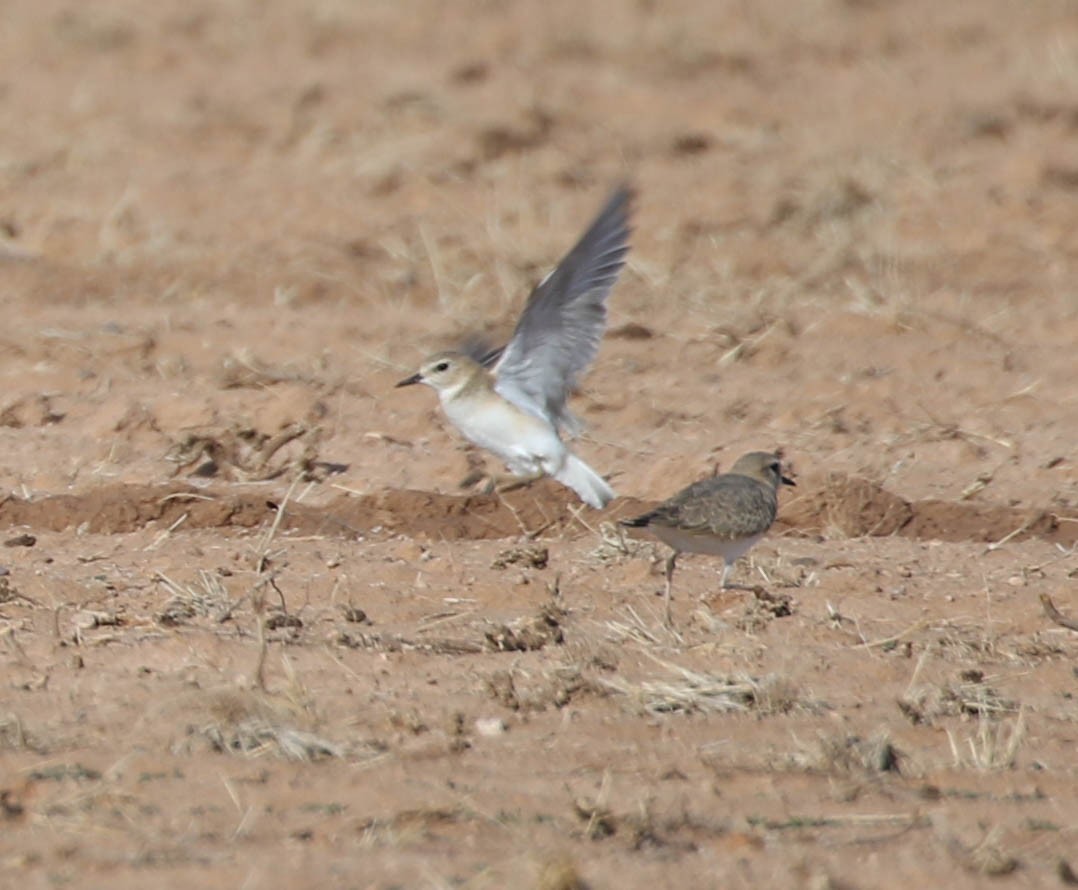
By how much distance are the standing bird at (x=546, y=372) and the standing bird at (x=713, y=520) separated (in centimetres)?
93

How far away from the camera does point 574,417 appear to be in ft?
31.4

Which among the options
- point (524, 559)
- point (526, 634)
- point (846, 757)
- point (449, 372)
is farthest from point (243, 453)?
point (846, 757)

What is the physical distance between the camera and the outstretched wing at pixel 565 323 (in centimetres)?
871

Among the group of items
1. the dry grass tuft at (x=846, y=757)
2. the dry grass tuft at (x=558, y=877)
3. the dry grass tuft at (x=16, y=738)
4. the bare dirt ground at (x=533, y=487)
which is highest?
the dry grass tuft at (x=558, y=877)

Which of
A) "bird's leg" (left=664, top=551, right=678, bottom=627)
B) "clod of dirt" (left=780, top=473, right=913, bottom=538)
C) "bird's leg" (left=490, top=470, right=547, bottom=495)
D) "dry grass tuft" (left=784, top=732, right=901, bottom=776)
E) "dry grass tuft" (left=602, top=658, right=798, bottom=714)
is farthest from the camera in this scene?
"bird's leg" (left=490, top=470, right=547, bottom=495)

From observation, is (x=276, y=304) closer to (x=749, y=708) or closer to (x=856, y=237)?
(x=856, y=237)

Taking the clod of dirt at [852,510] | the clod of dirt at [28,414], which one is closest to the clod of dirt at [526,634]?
the clod of dirt at [852,510]

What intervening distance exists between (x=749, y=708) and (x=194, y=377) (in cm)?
500

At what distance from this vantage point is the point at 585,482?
882 cm

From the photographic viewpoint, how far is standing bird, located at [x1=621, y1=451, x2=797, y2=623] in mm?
7477

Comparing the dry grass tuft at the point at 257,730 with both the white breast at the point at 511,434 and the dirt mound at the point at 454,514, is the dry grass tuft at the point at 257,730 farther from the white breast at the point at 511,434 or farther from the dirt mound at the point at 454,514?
the white breast at the point at 511,434

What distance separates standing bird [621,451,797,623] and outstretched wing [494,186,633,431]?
117 cm

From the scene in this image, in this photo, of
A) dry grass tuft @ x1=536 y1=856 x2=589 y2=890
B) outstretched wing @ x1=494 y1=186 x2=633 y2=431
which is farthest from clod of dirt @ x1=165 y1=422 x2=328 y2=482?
dry grass tuft @ x1=536 y1=856 x2=589 y2=890

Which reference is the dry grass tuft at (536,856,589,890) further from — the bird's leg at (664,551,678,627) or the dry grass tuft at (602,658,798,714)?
the bird's leg at (664,551,678,627)
